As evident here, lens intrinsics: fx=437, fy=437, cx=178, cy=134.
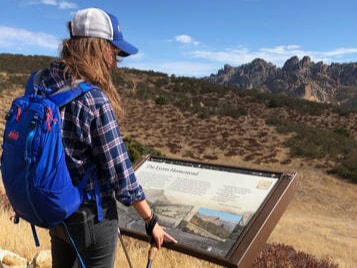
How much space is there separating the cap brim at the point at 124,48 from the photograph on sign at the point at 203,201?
4.99ft

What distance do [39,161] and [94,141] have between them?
0.26 metres

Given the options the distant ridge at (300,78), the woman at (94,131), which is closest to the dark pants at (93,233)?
the woman at (94,131)

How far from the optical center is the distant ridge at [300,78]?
392 feet

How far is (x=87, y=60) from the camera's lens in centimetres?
204

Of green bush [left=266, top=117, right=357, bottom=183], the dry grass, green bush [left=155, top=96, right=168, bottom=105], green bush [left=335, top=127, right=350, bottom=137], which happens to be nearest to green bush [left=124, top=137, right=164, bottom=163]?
the dry grass

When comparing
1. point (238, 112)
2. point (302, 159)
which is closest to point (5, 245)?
point (302, 159)

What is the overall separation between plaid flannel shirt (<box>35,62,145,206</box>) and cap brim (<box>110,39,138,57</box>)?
0.28 meters

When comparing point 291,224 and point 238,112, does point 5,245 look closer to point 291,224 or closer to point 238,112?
point 291,224

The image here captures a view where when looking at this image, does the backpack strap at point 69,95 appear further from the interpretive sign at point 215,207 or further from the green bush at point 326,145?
the green bush at point 326,145

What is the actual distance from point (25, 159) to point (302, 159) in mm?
20019

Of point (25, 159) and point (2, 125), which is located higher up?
point (25, 159)

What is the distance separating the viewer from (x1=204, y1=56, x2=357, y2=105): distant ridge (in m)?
119

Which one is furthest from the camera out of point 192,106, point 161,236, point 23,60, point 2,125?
point 23,60

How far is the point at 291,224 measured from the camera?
38.2 feet
